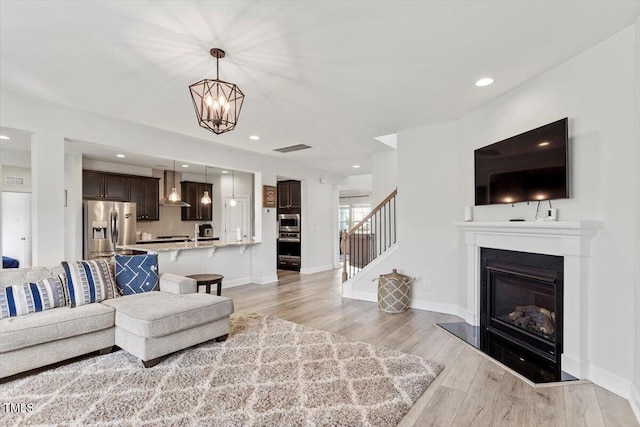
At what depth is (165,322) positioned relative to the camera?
2.75m

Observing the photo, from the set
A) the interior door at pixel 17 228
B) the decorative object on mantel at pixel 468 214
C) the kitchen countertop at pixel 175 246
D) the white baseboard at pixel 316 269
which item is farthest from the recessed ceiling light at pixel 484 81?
the interior door at pixel 17 228

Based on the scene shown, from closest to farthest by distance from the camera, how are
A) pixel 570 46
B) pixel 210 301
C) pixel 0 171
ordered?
pixel 570 46
pixel 210 301
pixel 0 171

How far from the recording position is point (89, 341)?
2805 mm

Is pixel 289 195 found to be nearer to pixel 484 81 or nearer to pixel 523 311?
pixel 484 81

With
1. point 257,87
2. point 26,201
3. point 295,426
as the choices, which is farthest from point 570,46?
point 26,201

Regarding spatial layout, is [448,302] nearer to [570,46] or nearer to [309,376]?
[309,376]

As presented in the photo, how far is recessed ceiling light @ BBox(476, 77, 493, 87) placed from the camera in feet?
10.1

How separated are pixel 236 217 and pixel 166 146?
13.3ft

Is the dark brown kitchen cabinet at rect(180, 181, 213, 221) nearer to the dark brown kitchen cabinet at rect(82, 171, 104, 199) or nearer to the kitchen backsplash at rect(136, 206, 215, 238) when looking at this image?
the kitchen backsplash at rect(136, 206, 215, 238)

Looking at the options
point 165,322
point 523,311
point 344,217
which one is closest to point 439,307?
point 523,311

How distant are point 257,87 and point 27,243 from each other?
6.46 metres

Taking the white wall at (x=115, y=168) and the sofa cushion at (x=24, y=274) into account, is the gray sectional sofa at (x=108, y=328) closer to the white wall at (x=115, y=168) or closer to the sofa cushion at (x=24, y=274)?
the sofa cushion at (x=24, y=274)

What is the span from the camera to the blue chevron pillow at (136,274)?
347 centimetres

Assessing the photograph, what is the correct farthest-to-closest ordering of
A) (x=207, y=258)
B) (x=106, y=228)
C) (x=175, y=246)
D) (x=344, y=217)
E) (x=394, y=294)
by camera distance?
(x=344, y=217)
(x=106, y=228)
(x=207, y=258)
(x=175, y=246)
(x=394, y=294)
